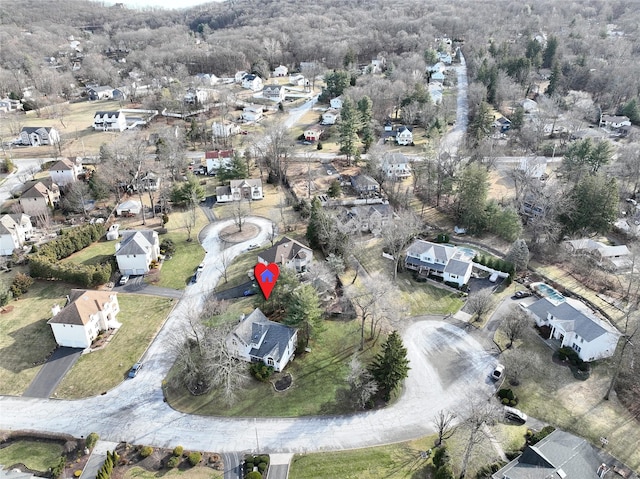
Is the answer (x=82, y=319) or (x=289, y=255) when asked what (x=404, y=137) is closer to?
(x=289, y=255)

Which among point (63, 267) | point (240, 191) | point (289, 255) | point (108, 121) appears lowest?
point (240, 191)

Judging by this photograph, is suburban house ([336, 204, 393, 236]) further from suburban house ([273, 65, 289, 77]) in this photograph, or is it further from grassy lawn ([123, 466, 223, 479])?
suburban house ([273, 65, 289, 77])

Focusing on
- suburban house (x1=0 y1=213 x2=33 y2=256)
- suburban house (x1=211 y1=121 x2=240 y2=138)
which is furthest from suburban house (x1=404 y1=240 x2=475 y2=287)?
suburban house (x1=211 y1=121 x2=240 y2=138)

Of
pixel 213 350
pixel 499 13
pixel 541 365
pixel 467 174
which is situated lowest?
pixel 541 365

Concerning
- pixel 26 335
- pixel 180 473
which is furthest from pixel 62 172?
pixel 180 473

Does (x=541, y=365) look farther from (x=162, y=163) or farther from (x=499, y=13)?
(x=499, y=13)

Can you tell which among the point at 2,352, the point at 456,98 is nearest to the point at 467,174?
the point at 2,352
